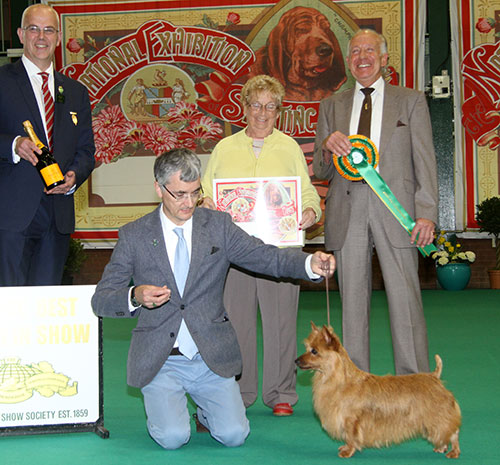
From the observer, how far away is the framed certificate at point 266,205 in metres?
3.57

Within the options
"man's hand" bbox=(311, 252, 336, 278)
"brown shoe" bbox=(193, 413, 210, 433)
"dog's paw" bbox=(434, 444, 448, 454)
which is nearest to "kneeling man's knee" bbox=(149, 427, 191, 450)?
"brown shoe" bbox=(193, 413, 210, 433)

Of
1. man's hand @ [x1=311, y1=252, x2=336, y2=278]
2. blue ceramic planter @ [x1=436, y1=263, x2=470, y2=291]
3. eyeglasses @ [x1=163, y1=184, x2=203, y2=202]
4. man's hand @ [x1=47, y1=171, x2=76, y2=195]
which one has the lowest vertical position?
blue ceramic planter @ [x1=436, y1=263, x2=470, y2=291]

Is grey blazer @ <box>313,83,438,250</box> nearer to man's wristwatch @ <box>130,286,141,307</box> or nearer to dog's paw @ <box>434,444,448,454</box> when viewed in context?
dog's paw @ <box>434,444,448,454</box>

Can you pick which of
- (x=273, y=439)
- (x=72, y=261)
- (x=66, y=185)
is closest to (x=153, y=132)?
(x=72, y=261)

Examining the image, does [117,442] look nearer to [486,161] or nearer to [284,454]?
[284,454]

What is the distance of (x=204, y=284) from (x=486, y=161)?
7.58m

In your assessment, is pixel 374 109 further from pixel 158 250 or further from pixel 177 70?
pixel 177 70

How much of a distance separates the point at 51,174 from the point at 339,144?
53.5 inches

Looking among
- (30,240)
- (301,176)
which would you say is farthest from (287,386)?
(30,240)

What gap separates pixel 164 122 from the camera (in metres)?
9.77

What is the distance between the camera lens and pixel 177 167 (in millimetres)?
2752

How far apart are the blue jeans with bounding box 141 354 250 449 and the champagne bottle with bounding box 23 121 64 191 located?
0.98 meters

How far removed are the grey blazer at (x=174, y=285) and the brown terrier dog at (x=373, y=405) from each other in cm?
35

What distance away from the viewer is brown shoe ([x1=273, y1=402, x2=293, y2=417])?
3457 millimetres
